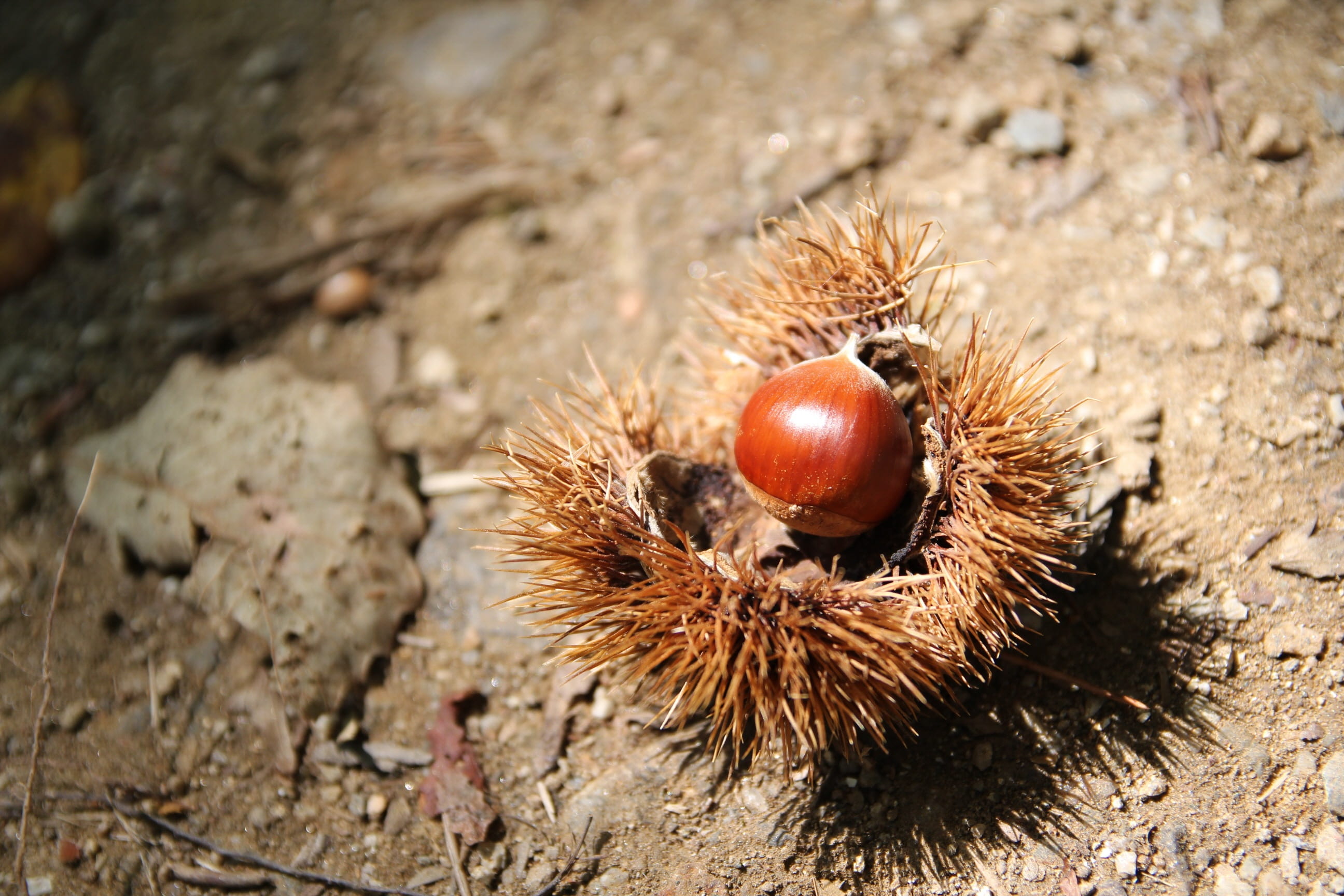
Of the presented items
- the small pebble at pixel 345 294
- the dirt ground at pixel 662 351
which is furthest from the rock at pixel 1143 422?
the small pebble at pixel 345 294

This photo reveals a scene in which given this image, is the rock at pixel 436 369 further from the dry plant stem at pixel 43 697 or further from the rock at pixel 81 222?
the rock at pixel 81 222

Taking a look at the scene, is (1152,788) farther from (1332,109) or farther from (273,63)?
(273,63)

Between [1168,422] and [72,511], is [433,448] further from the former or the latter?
[1168,422]

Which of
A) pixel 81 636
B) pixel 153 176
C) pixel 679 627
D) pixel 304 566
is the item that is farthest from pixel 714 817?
pixel 153 176

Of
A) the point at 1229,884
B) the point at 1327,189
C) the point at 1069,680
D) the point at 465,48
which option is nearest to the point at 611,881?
the point at 1069,680

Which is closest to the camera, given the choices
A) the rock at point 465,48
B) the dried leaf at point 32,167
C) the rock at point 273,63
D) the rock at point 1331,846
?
the rock at point 1331,846

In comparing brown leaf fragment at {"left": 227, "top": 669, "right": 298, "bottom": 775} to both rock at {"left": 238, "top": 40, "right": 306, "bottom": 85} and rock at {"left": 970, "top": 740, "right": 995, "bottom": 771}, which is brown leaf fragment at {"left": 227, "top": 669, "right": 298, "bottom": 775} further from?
rock at {"left": 238, "top": 40, "right": 306, "bottom": 85}
